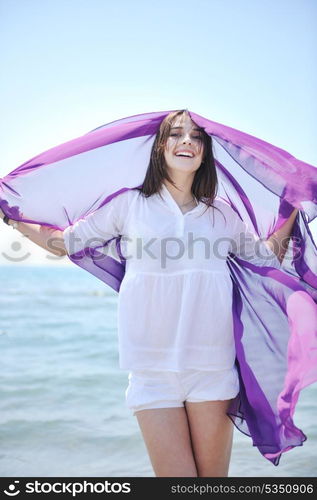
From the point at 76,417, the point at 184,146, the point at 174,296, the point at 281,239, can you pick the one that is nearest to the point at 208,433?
the point at 174,296

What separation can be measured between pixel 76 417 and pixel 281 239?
12.6 feet

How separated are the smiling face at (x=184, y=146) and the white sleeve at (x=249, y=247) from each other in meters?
0.35

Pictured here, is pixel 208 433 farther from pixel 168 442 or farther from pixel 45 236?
pixel 45 236

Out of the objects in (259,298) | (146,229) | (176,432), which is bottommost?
(176,432)

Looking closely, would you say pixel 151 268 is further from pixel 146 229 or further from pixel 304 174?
pixel 304 174

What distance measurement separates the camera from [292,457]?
5.00m

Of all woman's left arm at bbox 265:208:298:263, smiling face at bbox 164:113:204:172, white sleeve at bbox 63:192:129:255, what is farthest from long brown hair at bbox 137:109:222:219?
woman's left arm at bbox 265:208:298:263

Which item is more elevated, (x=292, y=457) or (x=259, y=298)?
(x=259, y=298)

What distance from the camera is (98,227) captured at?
3.01 metres

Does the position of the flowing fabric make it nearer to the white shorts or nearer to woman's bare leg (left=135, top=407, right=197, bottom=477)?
the white shorts

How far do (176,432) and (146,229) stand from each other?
0.93 m

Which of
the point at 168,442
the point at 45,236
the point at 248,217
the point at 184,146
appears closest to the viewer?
the point at 168,442
